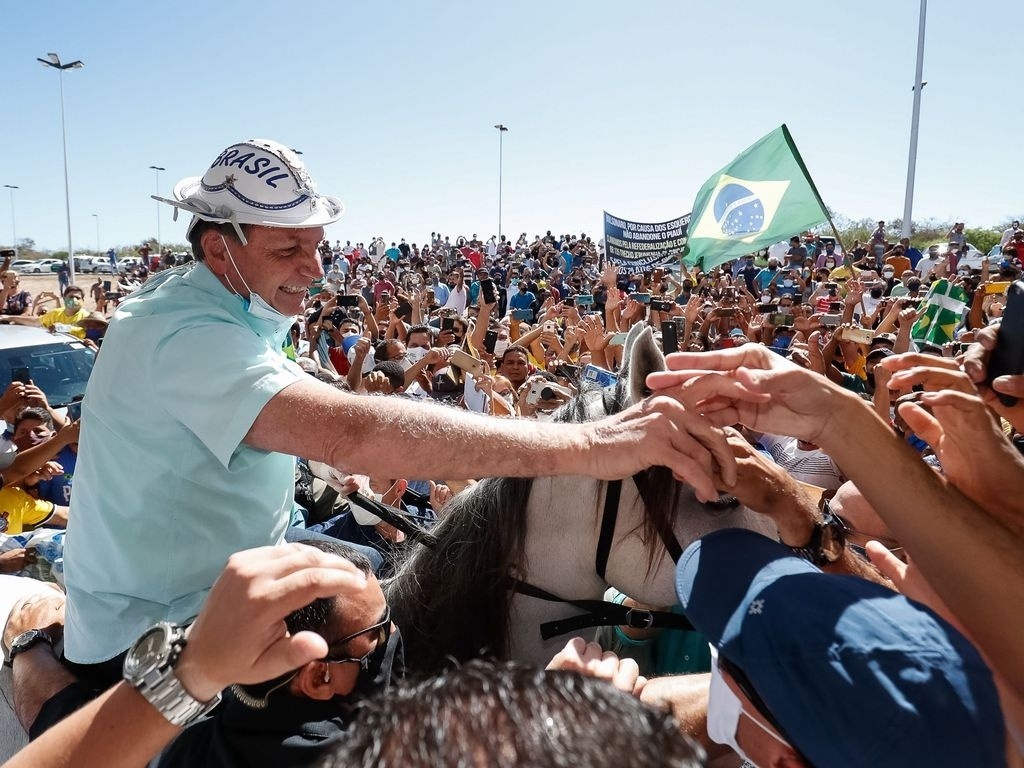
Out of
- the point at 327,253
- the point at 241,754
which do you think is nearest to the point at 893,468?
the point at 241,754

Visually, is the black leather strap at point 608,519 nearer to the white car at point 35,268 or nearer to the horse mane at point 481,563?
the horse mane at point 481,563

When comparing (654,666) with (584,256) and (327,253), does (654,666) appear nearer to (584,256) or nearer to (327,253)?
(584,256)

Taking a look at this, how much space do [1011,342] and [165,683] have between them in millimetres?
2103

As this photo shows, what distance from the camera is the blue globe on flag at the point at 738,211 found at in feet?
28.7

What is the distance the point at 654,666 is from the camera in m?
2.23

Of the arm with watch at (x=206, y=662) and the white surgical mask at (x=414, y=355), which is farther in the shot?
the white surgical mask at (x=414, y=355)

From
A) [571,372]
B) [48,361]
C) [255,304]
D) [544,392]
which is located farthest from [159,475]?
[48,361]

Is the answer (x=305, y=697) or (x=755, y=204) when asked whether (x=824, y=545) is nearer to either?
(x=305, y=697)

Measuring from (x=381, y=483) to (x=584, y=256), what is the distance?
2278cm

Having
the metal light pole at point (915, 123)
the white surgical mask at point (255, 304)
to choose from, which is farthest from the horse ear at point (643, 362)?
the metal light pole at point (915, 123)

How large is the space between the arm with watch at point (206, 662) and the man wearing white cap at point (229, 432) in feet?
1.50

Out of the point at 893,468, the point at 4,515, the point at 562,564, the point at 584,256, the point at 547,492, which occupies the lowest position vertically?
the point at 4,515

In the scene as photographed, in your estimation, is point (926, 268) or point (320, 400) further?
point (926, 268)

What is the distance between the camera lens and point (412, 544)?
2.36 metres
